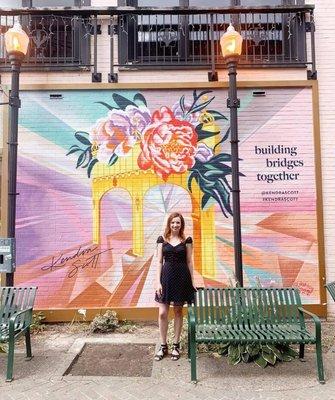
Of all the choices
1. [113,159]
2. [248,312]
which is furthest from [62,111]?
[248,312]

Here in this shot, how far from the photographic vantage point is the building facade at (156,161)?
6.76m

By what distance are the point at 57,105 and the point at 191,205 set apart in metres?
2.79

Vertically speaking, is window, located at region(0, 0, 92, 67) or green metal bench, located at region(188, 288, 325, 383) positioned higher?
window, located at region(0, 0, 92, 67)

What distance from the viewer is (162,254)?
5129 mm

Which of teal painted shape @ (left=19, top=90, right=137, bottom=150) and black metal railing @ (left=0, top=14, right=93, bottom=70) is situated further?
black metal railing @ (left=0, top=14, right=93, bottom=70)

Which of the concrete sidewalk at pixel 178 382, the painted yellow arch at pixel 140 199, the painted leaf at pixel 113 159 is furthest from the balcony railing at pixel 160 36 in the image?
the concrete sidewalk at pixel 178 382

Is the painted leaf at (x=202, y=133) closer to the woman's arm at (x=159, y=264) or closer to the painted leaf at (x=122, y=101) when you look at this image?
the painted leaf at (x=122, y=101)

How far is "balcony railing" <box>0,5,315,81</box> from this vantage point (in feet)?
23.1

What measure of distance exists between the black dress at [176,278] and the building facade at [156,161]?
171cm

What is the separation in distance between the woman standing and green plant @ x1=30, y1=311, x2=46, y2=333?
223 cm

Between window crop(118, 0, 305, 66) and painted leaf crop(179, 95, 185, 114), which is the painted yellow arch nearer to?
painted leaf crop(179, 95, 185, 114)

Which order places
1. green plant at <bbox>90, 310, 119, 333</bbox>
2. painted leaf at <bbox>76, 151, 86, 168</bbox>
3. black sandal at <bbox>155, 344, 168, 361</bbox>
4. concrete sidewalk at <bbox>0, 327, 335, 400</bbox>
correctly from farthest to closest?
painted leaf at <bbox>76, 151, 86, 168</bbox>
green plant at <bbox>90, 310, 119, 333</bbox>
black sandal at <bbox>155, 344, 168, 361</bbox>
concrete sidewalk at <bbox>0, 327, 335, 400</bbox>

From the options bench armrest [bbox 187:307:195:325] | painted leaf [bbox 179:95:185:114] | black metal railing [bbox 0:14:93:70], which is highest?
black metal railing [bbox 0:14:93:70]
